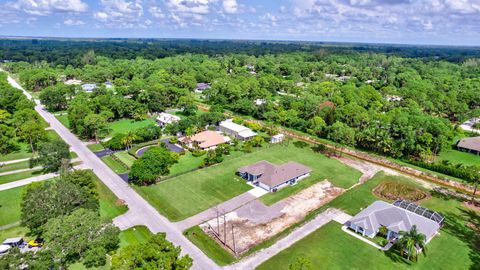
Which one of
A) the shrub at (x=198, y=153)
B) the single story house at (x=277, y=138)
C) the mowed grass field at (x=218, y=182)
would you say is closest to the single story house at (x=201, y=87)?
the single story house at (x=277, y=138)

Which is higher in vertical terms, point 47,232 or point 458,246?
point 47,232

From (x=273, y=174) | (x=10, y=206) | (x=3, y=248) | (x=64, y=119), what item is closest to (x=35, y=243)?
(x=3, y=248)

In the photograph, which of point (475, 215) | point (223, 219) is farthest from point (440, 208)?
point (223, 219)

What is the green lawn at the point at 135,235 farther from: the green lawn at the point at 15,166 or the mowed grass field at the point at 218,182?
the green lawn at the point at 15,166

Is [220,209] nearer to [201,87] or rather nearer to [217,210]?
[217,210]

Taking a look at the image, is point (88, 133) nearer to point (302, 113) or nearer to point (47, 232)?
point (47, 232)
